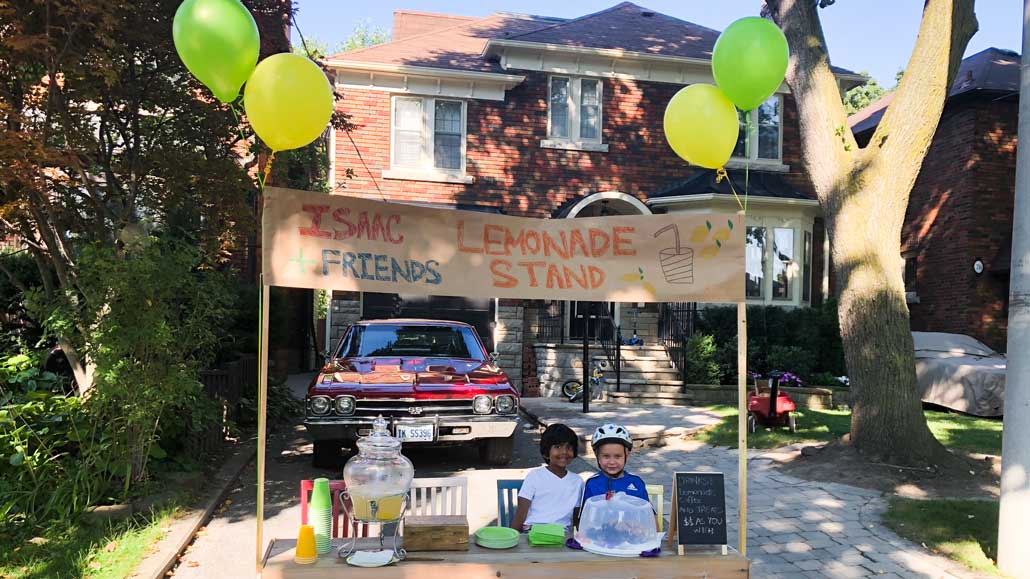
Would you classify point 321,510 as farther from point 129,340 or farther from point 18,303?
point 18,303

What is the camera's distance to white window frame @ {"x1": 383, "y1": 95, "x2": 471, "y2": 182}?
1571 centimetres

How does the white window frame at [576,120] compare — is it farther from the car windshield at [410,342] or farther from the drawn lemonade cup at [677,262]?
the drawn lemonade cup at [677,262]

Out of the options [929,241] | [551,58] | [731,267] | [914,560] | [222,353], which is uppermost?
[551,58]

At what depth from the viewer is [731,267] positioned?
3814mm

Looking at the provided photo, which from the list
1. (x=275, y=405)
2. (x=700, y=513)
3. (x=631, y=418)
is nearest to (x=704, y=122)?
(x=700, y=513)

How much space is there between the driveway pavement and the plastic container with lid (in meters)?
2.28

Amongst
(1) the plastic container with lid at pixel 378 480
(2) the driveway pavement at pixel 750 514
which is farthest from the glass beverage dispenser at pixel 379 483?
(2) the driveway pavement at pixel 750 514

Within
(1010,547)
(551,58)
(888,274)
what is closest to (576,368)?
(551,58)

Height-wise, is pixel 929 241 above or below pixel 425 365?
above

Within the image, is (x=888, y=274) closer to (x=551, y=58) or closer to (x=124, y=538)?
(x=124, y=538)

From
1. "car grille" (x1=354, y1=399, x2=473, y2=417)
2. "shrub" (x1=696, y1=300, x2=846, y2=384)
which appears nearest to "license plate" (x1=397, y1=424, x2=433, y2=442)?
"car grille" (x1=354, y1=399, x2=473, y2=417)

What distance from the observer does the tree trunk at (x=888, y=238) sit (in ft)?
23.7

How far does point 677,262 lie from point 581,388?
Result: 10.5 meters

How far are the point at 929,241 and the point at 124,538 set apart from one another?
1717 cm
